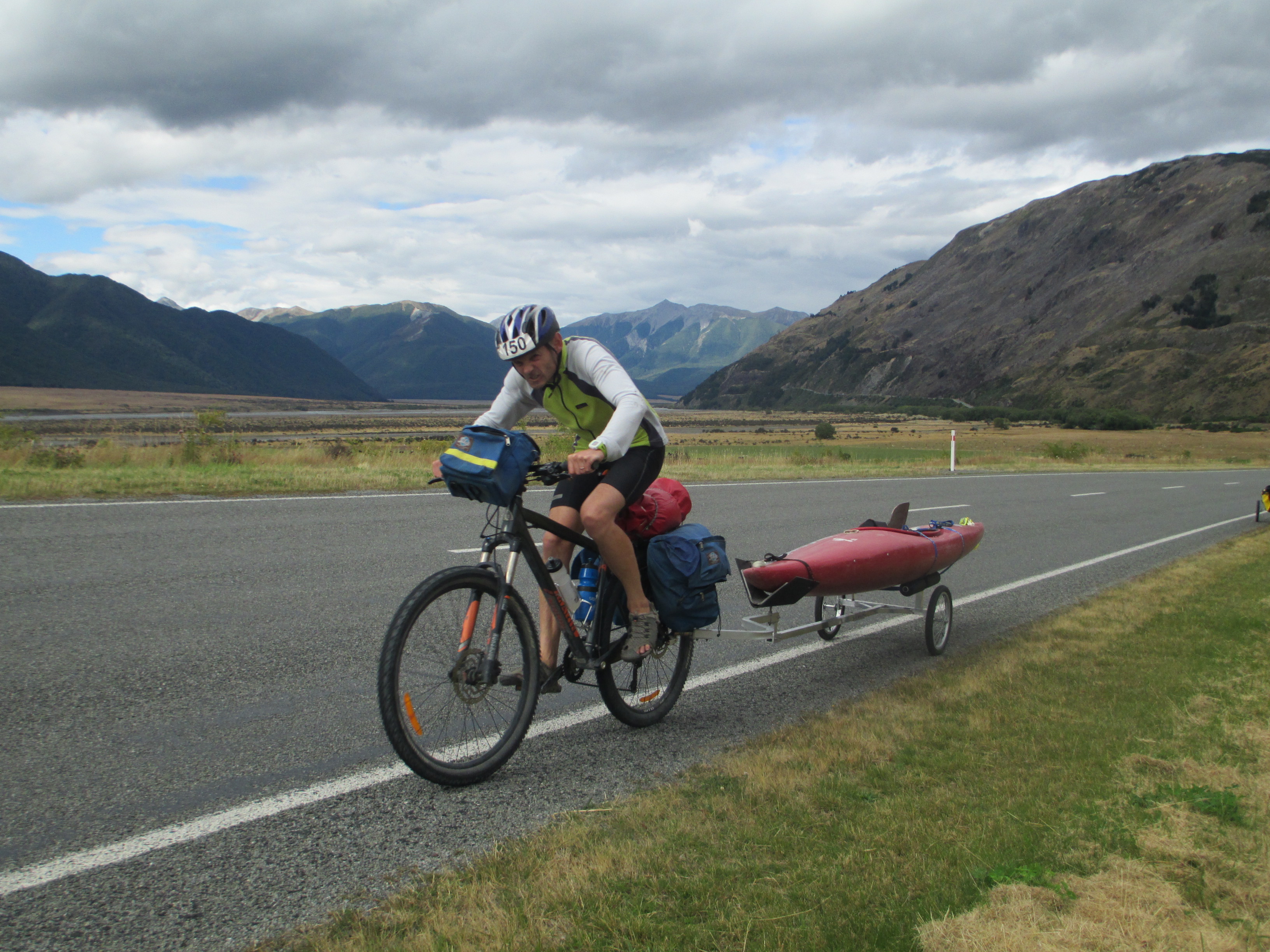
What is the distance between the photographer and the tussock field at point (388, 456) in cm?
1312

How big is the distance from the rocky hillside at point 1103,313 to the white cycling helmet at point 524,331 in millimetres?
111074

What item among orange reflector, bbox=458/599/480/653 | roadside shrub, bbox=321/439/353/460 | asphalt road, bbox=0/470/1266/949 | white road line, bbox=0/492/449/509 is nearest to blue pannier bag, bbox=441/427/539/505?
orange reflector, bbox=458/599/480/653

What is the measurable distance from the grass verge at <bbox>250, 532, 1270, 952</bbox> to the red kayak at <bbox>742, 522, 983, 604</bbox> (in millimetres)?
787

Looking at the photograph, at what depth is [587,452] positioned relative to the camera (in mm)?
3746

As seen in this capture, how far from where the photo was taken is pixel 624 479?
4.08 m

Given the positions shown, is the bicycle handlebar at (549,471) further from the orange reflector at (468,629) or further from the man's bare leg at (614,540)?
the orange reflector at (468,629)

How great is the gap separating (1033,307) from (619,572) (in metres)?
166

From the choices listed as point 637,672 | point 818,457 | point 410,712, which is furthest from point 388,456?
point 410,712

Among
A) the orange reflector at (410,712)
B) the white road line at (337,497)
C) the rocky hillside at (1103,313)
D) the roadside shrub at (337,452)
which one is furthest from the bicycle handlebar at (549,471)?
the rocky hillside at (1103,313)

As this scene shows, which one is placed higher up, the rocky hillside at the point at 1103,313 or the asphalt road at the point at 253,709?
the rocky hillside at the point at 1103,313

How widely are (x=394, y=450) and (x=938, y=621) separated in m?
21.7

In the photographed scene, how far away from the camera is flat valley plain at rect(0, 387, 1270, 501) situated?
44.5 ft

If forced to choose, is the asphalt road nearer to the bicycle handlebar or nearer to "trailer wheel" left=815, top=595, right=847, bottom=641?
"trailer wheel" left=815, top=595, right=847, bottom=641

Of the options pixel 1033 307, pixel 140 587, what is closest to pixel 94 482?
pixel 140 587
